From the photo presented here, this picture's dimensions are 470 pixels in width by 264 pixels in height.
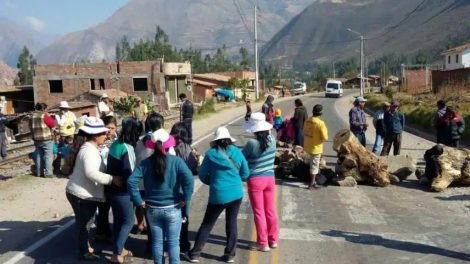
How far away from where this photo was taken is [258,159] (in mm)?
7027

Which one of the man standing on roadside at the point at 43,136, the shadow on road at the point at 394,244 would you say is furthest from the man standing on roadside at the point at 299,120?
the shadow on road at the point at 394,244

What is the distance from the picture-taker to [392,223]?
28.1ft

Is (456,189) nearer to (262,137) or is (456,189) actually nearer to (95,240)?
(262,137)

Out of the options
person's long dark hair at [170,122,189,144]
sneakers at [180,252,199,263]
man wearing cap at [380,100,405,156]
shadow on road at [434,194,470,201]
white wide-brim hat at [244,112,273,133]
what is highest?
white wide-brim hat at [244,112,273,133]

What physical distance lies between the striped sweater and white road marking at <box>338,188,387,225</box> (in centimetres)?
234

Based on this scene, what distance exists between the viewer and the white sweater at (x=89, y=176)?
631 cm

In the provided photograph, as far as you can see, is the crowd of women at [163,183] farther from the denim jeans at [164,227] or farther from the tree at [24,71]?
the tree at [24,71]

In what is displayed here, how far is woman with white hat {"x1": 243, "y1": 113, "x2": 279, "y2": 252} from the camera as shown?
6992 millimetres

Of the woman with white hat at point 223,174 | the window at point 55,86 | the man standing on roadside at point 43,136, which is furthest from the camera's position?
the window at point 55,86

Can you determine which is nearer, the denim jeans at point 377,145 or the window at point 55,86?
the denim jeans at point 377,145

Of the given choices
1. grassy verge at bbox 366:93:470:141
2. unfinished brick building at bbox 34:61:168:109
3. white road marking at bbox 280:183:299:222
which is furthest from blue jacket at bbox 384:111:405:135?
unfinished brick building at bbox 34:61:168:109

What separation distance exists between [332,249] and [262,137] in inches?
69.9

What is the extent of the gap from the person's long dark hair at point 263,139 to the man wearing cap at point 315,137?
3590 millimetres

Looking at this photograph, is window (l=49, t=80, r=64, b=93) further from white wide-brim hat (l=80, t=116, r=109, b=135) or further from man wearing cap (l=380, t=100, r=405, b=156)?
white wide-brim hat (l=80, t=116, r=109, b=135)
